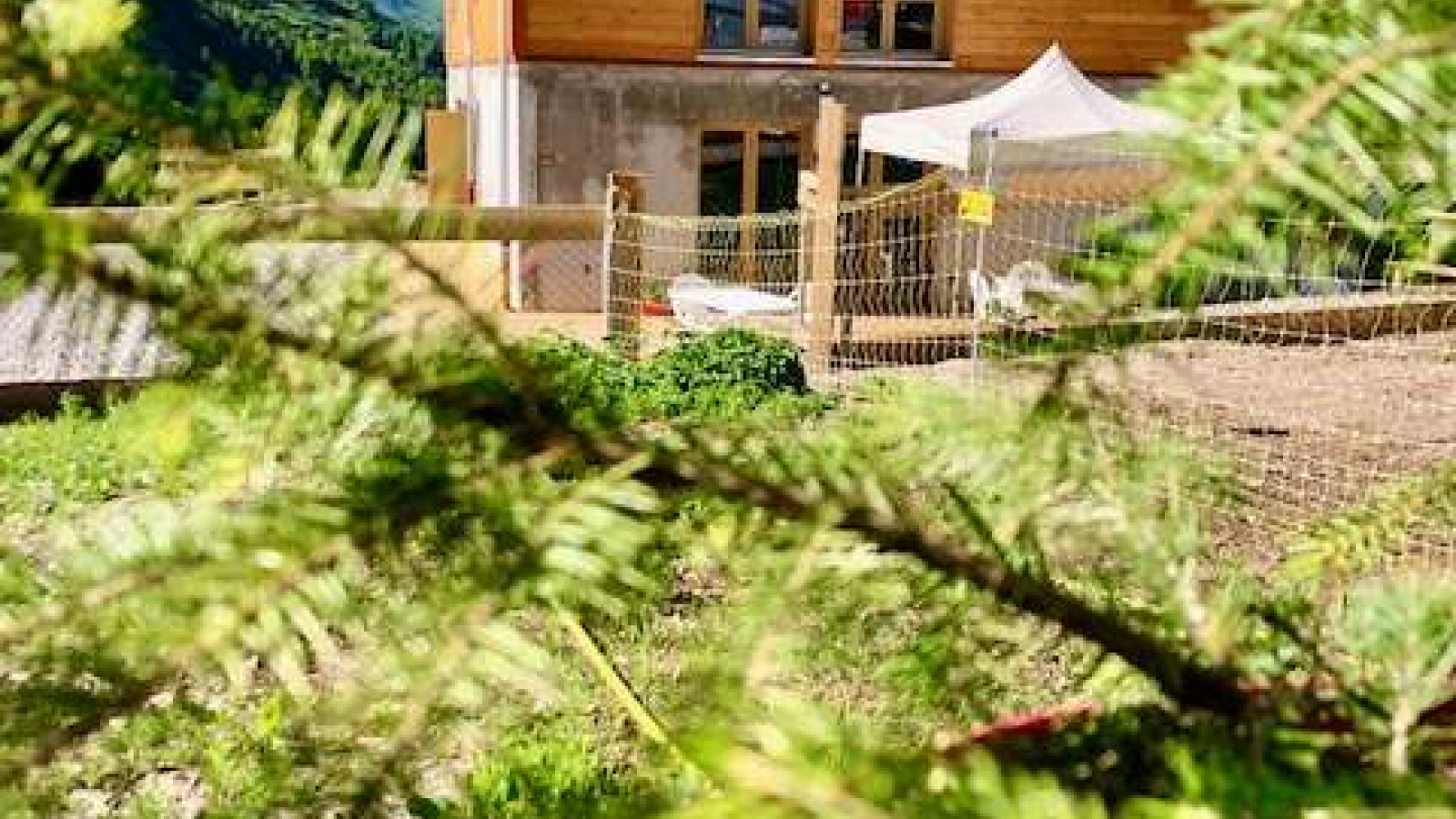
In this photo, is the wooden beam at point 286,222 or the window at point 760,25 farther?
the window at point 760,25

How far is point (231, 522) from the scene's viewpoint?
479 millimetres

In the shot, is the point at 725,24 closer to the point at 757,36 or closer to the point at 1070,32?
the point at 757,36

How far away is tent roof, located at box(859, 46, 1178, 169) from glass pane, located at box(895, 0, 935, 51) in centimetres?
257

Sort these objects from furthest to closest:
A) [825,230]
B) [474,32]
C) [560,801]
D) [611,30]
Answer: [474,32], [611,30], [825,230], [560,801]

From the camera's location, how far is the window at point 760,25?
48.9 feet

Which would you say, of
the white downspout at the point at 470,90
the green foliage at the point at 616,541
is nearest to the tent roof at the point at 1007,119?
the white downspout at the point at 470,90

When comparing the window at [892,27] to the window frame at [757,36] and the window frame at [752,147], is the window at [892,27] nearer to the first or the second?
the window frame at [757,36]

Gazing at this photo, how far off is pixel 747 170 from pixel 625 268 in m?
5.94

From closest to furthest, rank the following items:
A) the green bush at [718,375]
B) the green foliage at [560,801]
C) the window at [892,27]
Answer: the green foliage at [560,801] → the green bush at [718,375] → the window at [892,27]

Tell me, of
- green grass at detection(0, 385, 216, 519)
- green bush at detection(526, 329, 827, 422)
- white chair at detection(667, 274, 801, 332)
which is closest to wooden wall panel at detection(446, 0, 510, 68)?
white chair at detection(667, 274, 801, 332)

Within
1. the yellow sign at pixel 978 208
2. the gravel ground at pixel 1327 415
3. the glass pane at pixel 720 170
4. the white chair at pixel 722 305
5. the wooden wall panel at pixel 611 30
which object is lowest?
the gravel ground at pixel 1327 415

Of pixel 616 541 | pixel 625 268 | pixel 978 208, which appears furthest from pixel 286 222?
pixel 625 268

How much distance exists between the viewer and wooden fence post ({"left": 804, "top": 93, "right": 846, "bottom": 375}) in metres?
9.59

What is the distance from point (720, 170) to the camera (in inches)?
588
